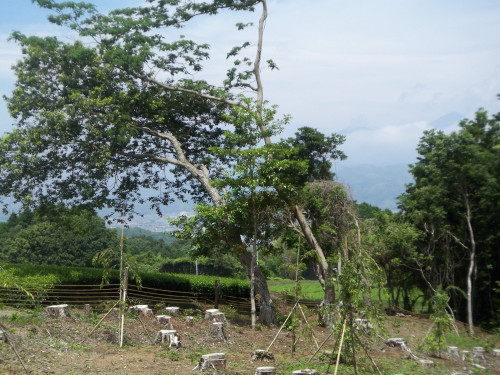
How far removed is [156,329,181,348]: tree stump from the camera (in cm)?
966

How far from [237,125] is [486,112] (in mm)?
8041

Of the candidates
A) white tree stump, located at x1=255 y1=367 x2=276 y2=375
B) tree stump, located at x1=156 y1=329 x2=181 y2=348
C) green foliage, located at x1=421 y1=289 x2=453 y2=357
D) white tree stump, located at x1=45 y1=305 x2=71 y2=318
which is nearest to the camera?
white tree stump, located at x1=255 y1=367 x2=276 y2=375

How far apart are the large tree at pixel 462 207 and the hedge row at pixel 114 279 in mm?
7419

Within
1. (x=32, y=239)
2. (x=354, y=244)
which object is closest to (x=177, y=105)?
(x=354, y=244)

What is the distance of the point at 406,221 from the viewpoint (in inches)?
729

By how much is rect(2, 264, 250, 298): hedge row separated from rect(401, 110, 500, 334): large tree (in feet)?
24.3

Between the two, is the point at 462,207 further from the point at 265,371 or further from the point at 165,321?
the point at 265,371

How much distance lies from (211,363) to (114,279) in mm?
8680

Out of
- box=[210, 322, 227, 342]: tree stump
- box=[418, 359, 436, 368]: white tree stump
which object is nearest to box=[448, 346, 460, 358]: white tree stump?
box=[418, 359, 436, 368]: white tree stump

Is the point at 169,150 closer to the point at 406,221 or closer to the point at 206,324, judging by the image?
the point at 206,324

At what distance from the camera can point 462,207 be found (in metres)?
17.2

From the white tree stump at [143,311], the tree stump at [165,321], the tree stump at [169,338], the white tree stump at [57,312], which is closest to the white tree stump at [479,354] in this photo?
the tree stump at [169,338]

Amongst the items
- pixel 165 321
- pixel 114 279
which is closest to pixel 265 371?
pixel 165 321

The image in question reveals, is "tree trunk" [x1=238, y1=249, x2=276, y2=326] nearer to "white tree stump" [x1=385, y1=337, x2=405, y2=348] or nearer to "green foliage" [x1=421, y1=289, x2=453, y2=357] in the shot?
"white tree stump" [x1=385, y1=337, x2=405, y2=348]
